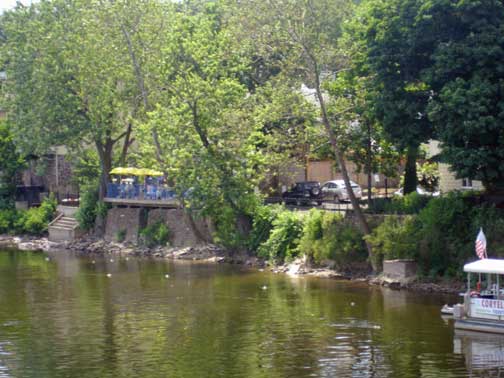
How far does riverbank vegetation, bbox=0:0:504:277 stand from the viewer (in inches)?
1571

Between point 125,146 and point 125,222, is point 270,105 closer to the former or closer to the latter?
point 125,222

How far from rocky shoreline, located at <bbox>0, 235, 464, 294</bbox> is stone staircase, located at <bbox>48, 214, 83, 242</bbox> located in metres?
0.75

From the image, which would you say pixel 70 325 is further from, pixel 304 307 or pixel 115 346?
pixel 304 307

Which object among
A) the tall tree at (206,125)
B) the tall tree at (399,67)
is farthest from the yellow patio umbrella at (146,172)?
the tall tree at (399,67)

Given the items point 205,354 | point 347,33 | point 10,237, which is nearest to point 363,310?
point 205,354

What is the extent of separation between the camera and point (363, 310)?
123ft

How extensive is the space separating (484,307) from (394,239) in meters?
11.2

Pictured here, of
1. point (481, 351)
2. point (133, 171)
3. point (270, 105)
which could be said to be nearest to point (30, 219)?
point (133, 171)

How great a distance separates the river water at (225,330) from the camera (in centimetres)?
2853

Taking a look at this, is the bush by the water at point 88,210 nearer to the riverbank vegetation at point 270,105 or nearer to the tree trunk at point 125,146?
the riverbank vegetation at point 270,105

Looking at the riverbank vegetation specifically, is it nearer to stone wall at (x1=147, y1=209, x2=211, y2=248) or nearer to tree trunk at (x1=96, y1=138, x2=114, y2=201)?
tree trunk at (x1=96, y1=138, x2=114, y2=201)

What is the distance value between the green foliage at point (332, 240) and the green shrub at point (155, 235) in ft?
48.6

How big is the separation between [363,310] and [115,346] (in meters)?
10.9

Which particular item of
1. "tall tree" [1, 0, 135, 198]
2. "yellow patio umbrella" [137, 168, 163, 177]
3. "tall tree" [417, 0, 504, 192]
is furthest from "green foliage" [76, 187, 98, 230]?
"tall tree" [417, 0, 504, 192]
